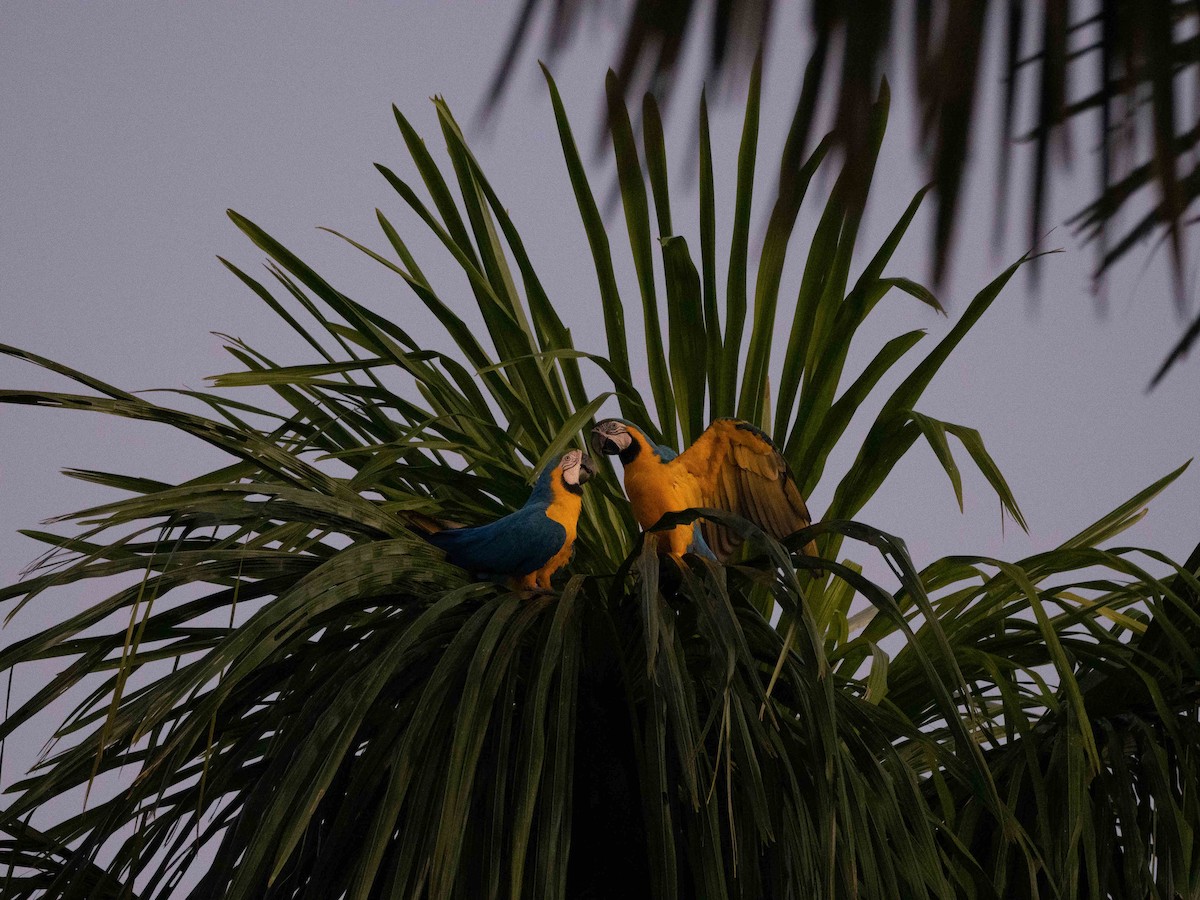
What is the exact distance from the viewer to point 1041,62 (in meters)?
0.29

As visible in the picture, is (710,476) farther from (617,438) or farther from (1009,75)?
(1009,75)

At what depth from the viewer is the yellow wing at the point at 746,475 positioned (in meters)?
1.90

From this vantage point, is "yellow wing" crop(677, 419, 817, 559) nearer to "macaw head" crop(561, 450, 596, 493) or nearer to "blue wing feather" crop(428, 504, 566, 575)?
"macaw head" crop(561, 450, 596, 493)

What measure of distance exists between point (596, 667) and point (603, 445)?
0.39m

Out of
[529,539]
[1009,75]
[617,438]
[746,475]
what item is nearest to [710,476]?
[746,475]

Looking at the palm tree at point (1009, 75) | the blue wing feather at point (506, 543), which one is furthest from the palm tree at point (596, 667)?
the palm tree at point (1009, 75)

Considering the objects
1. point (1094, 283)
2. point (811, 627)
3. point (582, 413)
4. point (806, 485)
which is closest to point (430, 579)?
point (582, 413)

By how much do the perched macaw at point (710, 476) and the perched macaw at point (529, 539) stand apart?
0.38 feet

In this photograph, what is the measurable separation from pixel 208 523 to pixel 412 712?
337 millimetres

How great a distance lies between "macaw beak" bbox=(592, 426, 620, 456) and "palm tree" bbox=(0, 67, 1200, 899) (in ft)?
0.38

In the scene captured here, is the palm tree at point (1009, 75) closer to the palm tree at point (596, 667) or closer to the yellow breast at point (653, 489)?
the palm tree at point (596, 667)

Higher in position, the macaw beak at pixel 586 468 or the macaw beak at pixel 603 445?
the macaw beak at pixel 603 445

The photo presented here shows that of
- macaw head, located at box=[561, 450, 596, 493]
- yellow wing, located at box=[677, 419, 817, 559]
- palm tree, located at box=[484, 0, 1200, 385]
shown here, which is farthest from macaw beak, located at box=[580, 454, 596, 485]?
palm tree, located at box=[484, 0, 1200, 385]

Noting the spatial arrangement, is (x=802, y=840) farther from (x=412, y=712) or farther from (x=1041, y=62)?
(x=1041, y=62)
